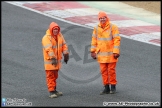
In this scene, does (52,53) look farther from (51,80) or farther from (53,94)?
(53,94)

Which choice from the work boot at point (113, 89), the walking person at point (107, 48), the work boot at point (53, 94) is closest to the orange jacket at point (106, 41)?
the walking person at point (107, 48)

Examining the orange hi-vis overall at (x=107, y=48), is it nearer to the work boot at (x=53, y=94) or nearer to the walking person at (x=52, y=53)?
the walking person at (x=52, y=53)

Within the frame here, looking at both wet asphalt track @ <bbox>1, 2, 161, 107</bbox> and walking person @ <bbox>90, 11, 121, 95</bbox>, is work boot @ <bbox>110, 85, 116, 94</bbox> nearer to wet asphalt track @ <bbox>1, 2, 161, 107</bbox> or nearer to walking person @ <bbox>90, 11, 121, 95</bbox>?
walking person @ <bbox>90, 11, 121, 95</bbox>

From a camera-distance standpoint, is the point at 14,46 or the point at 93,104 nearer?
the point at 93,104

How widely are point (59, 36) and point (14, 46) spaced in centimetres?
424

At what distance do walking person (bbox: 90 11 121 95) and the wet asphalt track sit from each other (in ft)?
1.03

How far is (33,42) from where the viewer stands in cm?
1738

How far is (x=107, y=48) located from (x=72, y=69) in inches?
87.9

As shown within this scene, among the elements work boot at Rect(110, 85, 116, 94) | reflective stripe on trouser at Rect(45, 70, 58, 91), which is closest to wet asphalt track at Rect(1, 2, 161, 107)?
work boot at Rect(110, 85, 116, 94)

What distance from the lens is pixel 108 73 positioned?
13055 mm

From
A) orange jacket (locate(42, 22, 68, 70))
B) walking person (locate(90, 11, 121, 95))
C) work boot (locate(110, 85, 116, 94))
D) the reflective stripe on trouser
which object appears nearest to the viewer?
orange jacket (locate(42, 22, 68, 70))

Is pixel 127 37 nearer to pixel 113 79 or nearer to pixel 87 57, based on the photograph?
pixel 87 57

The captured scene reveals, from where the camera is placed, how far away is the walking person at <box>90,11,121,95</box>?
12969 millimetres

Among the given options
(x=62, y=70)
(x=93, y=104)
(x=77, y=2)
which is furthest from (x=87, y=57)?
(x=77, y=2)
